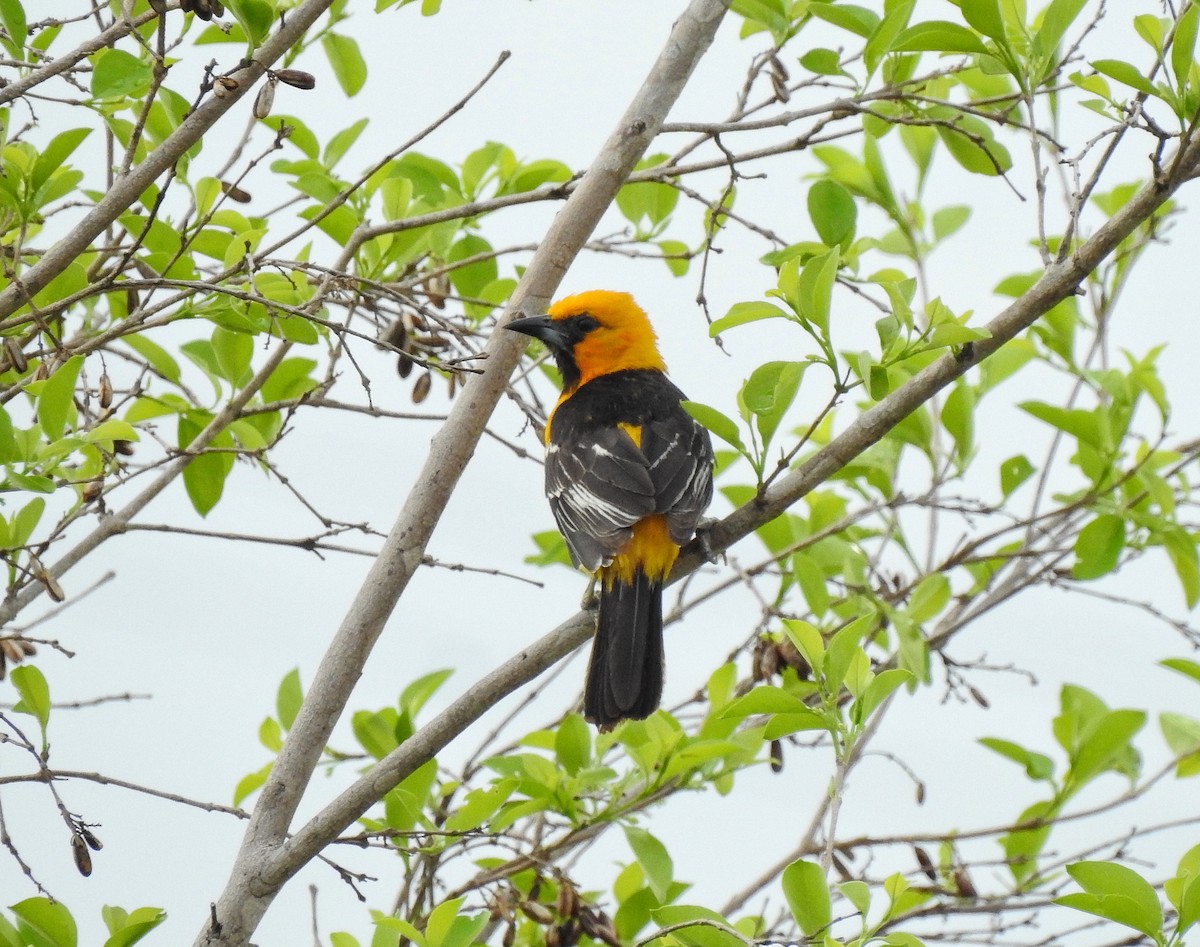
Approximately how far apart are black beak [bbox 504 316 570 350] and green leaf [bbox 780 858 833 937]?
1295mm

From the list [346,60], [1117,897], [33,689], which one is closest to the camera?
[1117,897]

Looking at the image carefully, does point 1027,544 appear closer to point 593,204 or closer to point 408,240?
point 593,204

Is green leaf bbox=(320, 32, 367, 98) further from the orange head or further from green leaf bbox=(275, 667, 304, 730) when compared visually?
the orange head

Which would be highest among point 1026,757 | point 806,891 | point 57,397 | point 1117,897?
point 57,397

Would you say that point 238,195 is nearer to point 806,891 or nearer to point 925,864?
point 806,891

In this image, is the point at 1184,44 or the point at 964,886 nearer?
the point at 1184,44

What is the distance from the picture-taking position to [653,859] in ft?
9.16

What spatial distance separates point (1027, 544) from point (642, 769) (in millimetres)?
1334

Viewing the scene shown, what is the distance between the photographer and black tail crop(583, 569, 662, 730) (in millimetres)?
3145

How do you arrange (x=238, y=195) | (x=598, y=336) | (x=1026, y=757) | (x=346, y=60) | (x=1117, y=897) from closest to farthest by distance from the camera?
(x=1117, y=897), (x=238, y=195), (x=346, y=60), (x=1026, y=757), (x=598, y=336)

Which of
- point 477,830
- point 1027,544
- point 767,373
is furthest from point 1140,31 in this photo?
point 477,830

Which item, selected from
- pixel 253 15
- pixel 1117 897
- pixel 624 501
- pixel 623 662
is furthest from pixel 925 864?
pixel 253 15

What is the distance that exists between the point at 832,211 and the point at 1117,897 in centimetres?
158

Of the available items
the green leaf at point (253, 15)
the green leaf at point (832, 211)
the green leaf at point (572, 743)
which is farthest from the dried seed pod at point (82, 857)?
the green leaf at point (832, 211)
